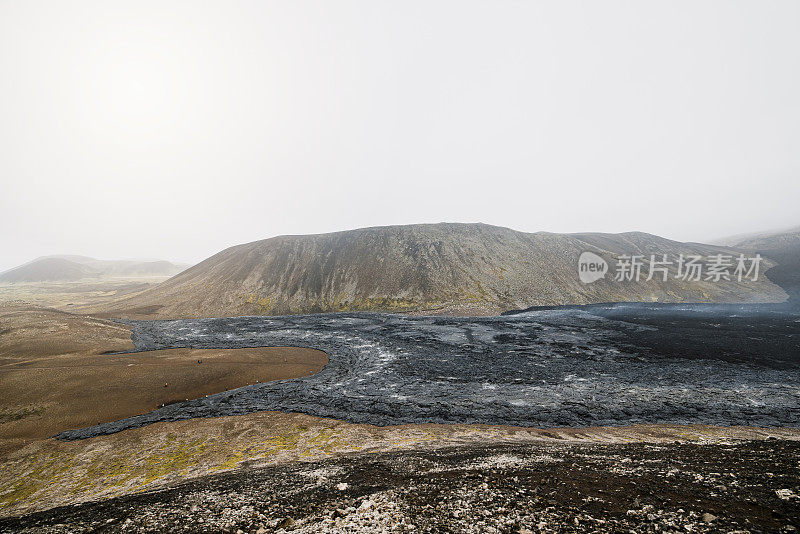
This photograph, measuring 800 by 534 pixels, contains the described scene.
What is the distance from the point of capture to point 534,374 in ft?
76.7

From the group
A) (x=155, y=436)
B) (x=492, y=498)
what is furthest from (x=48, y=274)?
(x=492, y=498)

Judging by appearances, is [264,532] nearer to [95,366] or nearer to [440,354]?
[440,354]

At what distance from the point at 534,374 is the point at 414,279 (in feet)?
153

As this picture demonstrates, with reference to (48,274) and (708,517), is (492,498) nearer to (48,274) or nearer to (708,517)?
(708,517)

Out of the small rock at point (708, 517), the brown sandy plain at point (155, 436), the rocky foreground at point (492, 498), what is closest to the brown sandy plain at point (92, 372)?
the brown sandy plain at point (155, 436)

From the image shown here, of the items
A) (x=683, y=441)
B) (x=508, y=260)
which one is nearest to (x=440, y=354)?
(x=683, y=441)

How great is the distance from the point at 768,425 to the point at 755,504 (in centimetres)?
1389

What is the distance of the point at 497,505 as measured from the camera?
683 cm

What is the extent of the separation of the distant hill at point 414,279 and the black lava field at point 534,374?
19.2 meters

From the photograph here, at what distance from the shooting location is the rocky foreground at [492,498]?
6004 mm

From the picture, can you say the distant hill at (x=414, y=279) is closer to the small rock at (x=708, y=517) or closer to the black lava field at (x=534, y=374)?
the black lava field at (x=534, y=374)

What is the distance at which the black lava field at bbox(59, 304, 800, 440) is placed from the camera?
16984mm

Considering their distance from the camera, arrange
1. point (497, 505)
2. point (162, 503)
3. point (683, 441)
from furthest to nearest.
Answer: point (683, 441) → point (162, 503) → point (497, 505)

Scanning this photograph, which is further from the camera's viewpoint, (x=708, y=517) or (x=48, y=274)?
(x=48, y=274)
